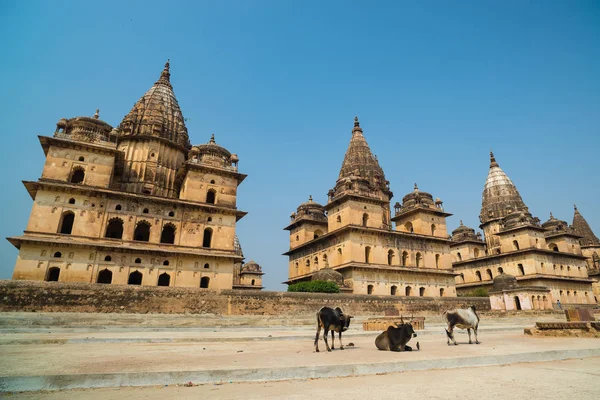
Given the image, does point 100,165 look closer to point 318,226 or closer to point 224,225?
point 224,225

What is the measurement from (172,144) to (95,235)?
1259 centimetres

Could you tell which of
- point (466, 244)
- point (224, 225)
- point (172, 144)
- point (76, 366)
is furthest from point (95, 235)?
point (466, 244)

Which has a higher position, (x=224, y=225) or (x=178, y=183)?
(x=178, y=183)

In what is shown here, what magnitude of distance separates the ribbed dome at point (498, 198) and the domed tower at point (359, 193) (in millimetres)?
17661

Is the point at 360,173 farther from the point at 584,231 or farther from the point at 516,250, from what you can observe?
the point at 584,231

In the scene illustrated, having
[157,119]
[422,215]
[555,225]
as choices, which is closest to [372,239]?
[422,215]

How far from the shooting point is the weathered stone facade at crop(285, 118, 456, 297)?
32.0 metres

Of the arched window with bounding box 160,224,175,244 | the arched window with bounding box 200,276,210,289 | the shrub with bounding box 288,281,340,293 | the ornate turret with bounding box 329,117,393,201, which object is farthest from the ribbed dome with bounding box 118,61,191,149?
the shrub with bounding box 288,281,340,293

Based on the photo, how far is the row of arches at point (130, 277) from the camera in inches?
885

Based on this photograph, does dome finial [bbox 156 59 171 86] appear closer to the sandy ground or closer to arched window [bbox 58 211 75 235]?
arched window [bbox 58 211 75 235]

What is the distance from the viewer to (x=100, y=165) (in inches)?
1016

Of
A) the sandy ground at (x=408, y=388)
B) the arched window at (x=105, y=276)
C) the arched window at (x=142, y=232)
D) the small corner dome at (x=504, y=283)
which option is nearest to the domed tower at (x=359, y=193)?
the small corner dome at (x=504, y=283)

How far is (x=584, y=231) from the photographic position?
175 ft

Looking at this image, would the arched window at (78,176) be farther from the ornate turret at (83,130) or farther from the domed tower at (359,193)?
the domed tower at (359,193)
